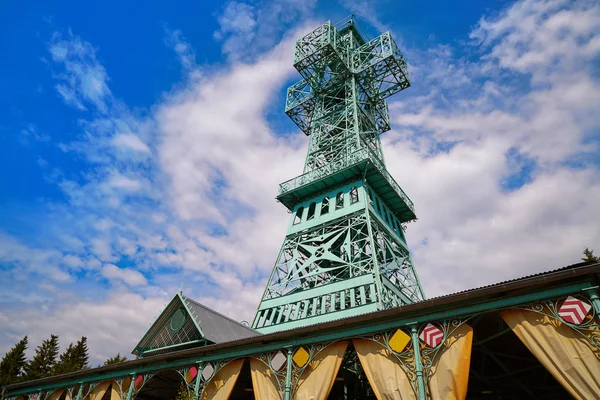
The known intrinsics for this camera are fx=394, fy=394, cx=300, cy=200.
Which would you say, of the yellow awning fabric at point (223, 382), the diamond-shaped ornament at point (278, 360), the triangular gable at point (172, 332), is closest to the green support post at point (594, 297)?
→ the diamond-shaped ornament at point (278, 360)

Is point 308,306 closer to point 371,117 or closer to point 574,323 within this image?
point 574,323

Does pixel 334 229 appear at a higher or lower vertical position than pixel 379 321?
higher

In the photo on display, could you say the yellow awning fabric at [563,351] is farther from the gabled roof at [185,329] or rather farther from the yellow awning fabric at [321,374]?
the gabled roof at [185,329]

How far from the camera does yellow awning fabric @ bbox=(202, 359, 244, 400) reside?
13266 mm

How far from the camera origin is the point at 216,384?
13.6m

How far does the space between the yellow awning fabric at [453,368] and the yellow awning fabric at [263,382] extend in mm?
4851

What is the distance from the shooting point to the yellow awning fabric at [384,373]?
402 inches

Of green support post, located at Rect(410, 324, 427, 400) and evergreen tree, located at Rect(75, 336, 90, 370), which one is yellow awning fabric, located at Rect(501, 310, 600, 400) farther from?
evergreen tree, located at Rect(75, 336, 90, 370)

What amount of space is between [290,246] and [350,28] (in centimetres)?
2567

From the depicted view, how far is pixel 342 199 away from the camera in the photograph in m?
29.3

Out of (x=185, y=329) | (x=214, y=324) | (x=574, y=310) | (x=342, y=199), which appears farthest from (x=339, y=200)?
(x=574, y=310)

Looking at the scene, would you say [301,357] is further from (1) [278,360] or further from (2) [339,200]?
(2) [339,200]

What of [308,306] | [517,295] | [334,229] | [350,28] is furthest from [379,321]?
[350,28]

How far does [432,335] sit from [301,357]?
4110 millimetres
